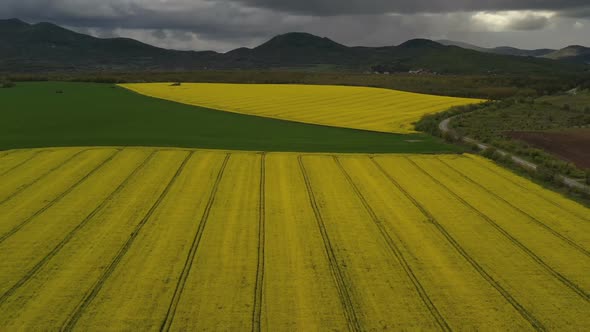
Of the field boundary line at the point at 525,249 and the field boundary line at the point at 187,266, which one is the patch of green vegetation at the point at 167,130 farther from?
the field boundary line at the point at 187,266

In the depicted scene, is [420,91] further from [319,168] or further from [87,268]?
[87,268]

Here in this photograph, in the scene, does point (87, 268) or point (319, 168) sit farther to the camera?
point (319, 168)

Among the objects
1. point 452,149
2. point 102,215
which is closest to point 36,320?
point 102,215

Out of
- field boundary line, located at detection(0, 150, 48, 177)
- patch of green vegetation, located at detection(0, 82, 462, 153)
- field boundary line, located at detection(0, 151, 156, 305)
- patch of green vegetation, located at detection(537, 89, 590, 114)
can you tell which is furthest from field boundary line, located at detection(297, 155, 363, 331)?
patch of green vegetation, located at detection(537, 89, 590, 114)

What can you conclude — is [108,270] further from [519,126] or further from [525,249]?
[519,126]

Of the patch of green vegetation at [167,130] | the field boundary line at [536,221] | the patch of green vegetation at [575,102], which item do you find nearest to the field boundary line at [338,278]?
the field boundary line at [536,221]

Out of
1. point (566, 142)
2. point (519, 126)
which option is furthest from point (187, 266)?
point (519, 126)
